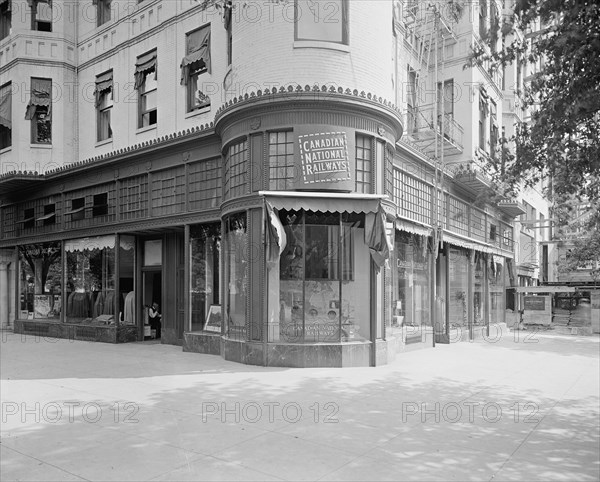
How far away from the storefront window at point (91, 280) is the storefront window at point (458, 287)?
11.4m

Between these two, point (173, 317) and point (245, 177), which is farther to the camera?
point (173, 317)

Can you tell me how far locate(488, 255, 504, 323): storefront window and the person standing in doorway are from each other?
13.3 metres

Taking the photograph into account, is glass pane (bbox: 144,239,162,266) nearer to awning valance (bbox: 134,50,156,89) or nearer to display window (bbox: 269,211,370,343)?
awning valance (bbox: 134,50,156,89)

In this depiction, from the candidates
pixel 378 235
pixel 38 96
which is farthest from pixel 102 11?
pixel 378 235

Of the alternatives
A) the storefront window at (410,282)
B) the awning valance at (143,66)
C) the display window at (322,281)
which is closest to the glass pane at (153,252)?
the awning valance at (143,66)

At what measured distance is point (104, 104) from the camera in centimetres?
1916

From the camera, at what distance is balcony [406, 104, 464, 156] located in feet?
58.4

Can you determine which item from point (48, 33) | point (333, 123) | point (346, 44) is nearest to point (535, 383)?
point (333, 123)

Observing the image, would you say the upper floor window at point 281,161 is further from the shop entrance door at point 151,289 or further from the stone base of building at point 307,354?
the shop entrance door at point 151,289

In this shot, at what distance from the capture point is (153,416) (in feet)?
24.0

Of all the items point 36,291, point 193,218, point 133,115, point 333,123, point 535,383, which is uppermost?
point 133,115

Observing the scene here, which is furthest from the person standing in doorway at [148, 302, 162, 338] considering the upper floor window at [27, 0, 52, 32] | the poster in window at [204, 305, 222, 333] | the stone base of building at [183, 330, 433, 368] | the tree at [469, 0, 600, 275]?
the upper floor window at [27, 0, 52, 32]

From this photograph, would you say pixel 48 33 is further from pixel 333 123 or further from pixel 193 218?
pixel 333 123

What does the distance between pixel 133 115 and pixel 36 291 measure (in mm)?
8013
